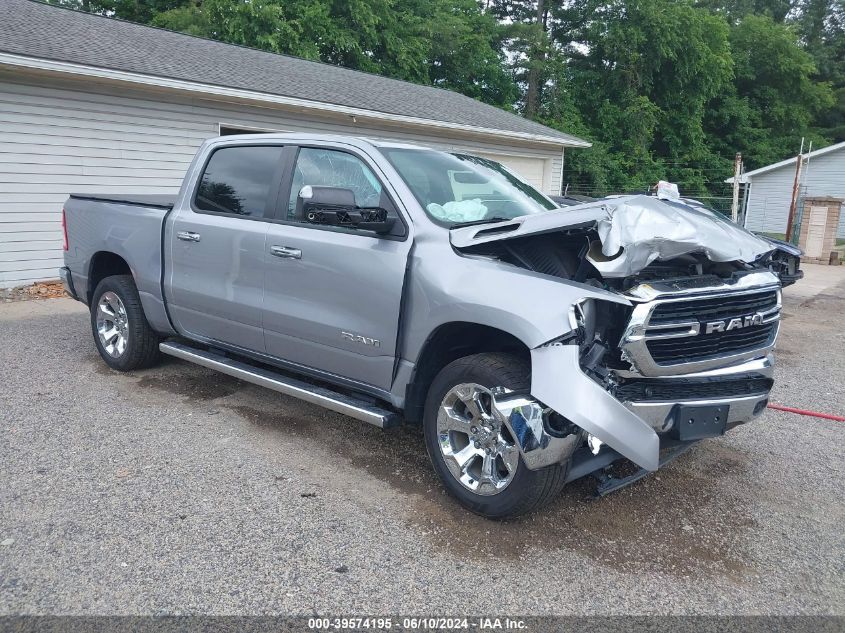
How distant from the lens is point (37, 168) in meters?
9.76

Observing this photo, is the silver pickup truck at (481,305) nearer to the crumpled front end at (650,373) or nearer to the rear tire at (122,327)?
the crumpled front end at (650,373)

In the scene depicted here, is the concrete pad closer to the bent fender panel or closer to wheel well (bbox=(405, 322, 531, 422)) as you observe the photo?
wheel well (bbox=(405, 322, 531, 422))

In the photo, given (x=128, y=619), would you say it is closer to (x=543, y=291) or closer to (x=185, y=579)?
(x=185, y=579)

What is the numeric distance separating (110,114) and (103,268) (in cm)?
533

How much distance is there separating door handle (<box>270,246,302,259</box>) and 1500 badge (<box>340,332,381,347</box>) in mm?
614

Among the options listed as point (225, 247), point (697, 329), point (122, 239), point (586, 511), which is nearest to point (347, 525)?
point (586, 511)

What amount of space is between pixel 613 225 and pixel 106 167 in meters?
9.37

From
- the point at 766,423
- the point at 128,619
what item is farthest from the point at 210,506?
the point at 766,423

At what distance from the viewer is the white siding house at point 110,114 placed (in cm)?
948

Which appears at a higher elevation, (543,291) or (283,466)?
(543,291)

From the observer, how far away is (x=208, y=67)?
1202 centimetres

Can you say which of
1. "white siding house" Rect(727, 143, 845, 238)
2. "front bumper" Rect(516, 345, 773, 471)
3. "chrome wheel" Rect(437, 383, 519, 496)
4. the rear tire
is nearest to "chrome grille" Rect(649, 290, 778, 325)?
"front bumper" Rect(516, 345, 773, 471)

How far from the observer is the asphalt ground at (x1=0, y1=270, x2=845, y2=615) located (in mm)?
2900

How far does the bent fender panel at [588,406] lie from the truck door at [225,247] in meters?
2.21
